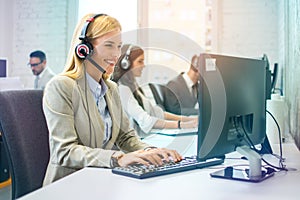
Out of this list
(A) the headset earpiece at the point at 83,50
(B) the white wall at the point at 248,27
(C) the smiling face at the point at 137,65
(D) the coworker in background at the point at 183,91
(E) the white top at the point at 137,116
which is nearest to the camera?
(A) the headset earpiece at the point at 83,50

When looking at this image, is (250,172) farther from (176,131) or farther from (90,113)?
(176,131)

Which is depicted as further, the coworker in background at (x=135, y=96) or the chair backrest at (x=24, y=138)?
the coworker in background at (x=135, y=96)

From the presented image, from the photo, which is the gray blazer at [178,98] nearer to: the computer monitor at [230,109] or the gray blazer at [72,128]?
the gray blazer at [72,128]

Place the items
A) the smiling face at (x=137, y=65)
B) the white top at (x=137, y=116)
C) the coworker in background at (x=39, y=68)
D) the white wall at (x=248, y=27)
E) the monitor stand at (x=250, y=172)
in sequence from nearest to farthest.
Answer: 1. the monitor stand at (x=250, y=172)
2. the white top at (x=137, y=116)
3. the smiling face at (x=137, y=65)
4. the white wall at (x=248, y=27)
5. the coworker in background at (x=39, y=68)

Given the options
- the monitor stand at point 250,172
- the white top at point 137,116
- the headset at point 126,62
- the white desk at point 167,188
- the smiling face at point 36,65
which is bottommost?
the white desk at point 167,188

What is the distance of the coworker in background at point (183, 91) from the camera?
349cm

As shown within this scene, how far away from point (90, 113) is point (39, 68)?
3.39 m

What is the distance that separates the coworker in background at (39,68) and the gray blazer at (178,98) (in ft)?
5.38

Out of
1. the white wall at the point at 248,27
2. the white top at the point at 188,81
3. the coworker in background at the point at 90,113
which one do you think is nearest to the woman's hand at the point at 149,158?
the coworker in background at the point at 90,113

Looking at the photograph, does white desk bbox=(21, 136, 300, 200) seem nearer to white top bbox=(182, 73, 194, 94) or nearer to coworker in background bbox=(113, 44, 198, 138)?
coworker in background bbox=(113, 44, 198, 138)

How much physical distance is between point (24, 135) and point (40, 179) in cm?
18

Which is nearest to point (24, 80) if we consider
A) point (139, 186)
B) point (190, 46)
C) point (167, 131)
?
point (190, 46)

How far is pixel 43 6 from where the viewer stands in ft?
15.4

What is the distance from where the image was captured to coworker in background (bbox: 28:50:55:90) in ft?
15.2
